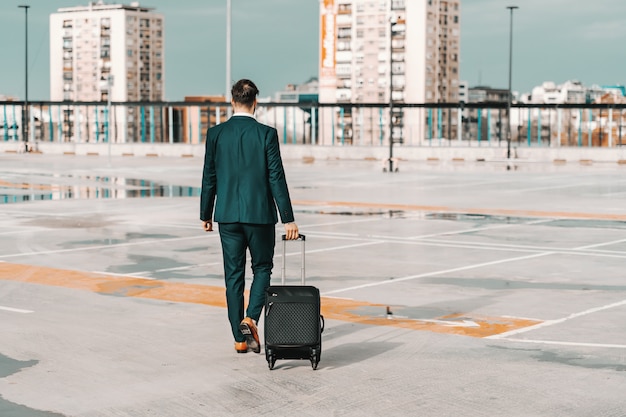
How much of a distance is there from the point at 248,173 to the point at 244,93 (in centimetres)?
65

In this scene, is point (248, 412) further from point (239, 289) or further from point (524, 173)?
point (524, 173)

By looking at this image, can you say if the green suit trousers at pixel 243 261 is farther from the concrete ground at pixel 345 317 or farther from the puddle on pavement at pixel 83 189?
the puddle on pavement at pixel 83 189

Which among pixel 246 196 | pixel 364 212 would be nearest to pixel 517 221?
pixel 364 212

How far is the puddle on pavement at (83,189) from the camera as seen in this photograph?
2791cm

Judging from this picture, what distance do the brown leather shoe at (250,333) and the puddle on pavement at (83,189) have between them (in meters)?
18.3

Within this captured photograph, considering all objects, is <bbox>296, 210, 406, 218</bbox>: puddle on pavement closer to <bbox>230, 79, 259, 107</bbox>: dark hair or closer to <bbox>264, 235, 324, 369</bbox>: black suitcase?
<bbox>230, 79, 259, 107</bbox>: dark hair

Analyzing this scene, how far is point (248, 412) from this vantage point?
277 inches

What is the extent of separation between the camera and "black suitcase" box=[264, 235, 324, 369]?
8.14 metres

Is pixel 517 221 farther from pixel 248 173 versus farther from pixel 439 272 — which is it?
pixel 248 173

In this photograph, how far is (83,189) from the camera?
3091 centimetres

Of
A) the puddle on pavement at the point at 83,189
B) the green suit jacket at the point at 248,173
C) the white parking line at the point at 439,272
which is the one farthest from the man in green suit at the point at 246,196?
the puddle on pavement at the point at 83,189

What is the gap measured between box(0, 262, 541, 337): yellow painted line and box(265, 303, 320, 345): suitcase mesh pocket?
206cm

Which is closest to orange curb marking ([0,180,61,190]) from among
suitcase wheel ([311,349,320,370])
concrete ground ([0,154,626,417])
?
concrete ground ([0,154,626,417])

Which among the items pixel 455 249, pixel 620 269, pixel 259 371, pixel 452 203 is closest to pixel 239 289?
pixel 259 371
